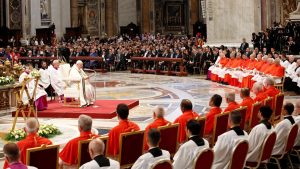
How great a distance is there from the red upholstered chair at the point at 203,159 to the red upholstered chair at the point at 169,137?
166 centimetres

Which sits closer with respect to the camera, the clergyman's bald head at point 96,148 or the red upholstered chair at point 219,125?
the clergyman's bald head at point 96,148

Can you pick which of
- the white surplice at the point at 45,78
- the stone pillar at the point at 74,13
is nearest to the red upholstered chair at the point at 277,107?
the white surplice at the point at 45,78

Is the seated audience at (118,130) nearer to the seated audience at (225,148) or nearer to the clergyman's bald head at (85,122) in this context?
the clergyman's bald head at (85,122)

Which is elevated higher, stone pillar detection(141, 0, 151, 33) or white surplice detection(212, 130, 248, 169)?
stone pillar detection(141, 0, 151, 33)

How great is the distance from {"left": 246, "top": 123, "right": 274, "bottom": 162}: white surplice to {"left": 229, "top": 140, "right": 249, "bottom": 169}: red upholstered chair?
32.2 inches

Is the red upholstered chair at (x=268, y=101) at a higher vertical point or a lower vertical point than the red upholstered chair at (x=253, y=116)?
higher

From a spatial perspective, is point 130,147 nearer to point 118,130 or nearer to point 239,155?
point 118,130

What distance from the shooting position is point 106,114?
15.0 meters

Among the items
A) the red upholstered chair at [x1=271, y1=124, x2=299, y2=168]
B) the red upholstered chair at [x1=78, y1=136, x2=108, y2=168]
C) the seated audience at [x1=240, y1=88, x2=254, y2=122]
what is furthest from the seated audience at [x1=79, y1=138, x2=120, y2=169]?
the seated audience at [x1=240, y1=88, x2=254, y2=122]

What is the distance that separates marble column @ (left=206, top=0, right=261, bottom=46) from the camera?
25.1 m

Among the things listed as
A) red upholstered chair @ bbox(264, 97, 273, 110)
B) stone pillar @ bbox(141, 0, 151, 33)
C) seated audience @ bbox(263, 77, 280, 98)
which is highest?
stone pillar @ bbox(141, 0, 151, 33)

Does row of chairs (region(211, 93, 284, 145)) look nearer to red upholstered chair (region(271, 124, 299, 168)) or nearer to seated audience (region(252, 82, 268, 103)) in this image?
seated audience (region(252, 82, 268, 103))

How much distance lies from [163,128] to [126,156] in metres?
0.71

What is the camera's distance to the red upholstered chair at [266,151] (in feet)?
25.8
